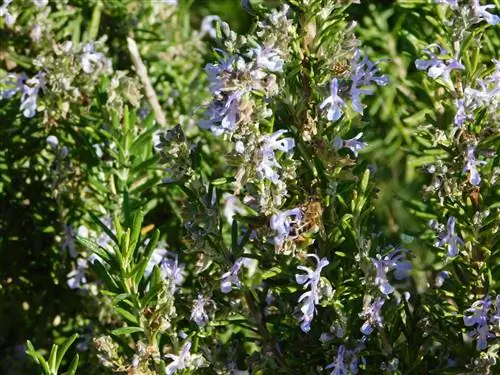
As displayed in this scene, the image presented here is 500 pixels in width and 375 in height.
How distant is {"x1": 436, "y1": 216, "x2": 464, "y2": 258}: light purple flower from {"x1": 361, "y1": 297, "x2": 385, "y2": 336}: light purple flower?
97 mm

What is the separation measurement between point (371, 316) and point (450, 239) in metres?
0.13

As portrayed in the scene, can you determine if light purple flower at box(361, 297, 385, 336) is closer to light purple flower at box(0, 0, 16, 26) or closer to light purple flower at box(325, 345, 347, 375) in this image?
light purple flower at box(325, 345, 347, 375)

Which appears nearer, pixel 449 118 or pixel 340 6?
pixel 340 6

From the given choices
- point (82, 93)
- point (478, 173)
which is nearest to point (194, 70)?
point (82, 93)

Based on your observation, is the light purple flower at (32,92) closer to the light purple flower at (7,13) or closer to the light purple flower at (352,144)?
the light purple flower at (7,13)

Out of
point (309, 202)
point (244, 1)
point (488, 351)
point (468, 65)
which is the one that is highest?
point (244, 1)

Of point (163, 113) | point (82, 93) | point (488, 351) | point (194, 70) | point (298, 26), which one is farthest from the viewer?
Answer: point (194, 70)

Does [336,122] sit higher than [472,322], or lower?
higher

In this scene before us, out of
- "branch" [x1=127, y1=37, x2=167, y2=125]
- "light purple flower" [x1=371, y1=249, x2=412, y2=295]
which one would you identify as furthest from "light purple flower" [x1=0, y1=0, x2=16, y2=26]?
"light purple flower" [x1=371, y1=249, x2=412, y2=295]

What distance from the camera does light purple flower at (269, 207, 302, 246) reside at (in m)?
0.86

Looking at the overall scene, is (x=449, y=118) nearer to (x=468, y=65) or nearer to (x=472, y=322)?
(x=468, y=65)

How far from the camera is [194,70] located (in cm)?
177

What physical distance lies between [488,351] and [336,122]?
0.95 feet

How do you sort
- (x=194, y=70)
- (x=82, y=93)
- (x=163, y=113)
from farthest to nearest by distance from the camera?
(x=194, y=70)
(x=163, y=113)
(x=82, y=93)
